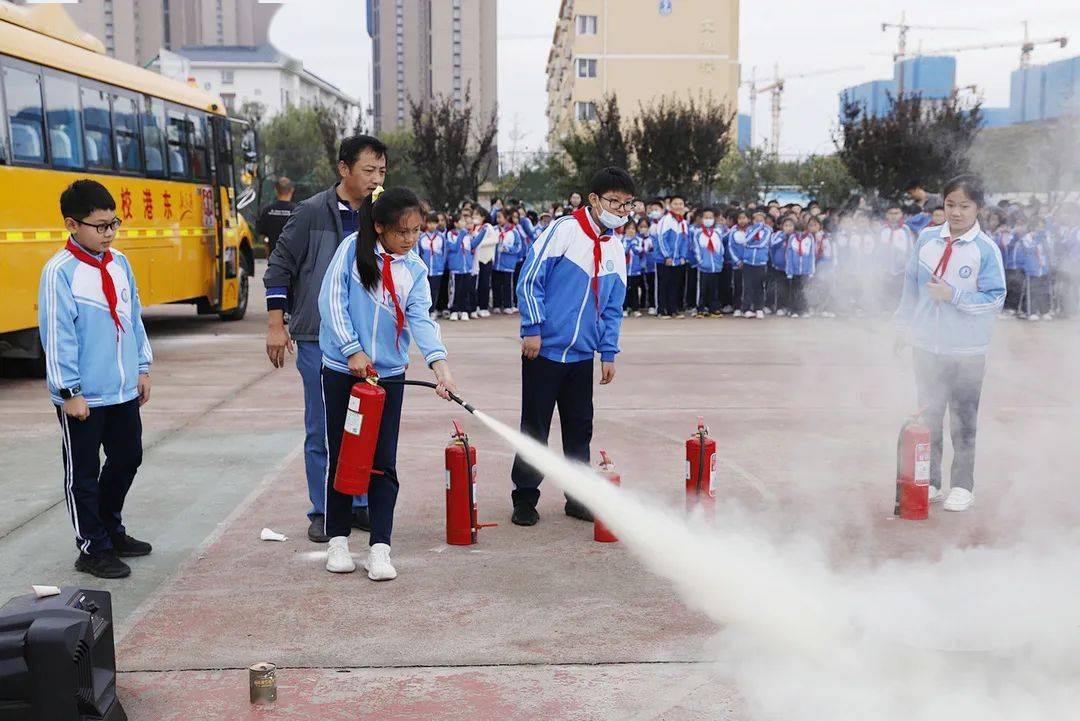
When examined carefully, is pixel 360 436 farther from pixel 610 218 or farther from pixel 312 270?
pixel 610 218

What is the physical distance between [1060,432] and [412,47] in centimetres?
10877

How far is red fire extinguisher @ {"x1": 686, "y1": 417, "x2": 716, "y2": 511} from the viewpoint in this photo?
5.98 metres

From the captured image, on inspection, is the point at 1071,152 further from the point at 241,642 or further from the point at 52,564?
the point at 52,564

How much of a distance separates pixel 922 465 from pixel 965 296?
1.00 m

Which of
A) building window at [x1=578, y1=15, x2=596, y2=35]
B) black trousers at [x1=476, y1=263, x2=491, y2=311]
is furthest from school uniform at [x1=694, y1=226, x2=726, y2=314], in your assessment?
building window at [x1=578, y1=15, x2=596, y2=35]

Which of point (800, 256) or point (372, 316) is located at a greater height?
point (372, 316)

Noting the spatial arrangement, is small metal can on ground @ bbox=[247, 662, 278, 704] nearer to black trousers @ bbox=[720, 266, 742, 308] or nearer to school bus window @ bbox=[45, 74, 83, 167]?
school bus window @ bbox=[45, 74, 83, 167]

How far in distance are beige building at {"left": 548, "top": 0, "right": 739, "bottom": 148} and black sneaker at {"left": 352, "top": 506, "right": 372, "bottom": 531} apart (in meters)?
66.1

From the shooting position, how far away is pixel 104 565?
17.3 feet

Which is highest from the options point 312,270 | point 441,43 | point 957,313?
point 441,43

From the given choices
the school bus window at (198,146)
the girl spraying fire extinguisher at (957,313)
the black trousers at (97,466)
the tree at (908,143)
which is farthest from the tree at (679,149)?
the black trousers at (97,466)

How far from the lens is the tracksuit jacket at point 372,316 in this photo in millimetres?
5102

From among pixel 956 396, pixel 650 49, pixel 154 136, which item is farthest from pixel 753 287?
pixel 650 49

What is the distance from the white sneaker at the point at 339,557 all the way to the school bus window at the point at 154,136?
10446mm
